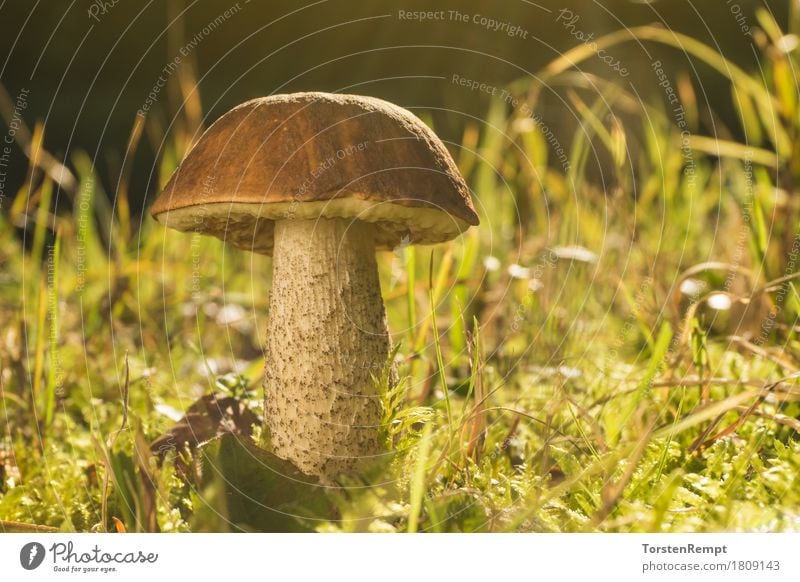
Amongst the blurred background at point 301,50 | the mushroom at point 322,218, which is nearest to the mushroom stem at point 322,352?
the mushroom at point 322,218

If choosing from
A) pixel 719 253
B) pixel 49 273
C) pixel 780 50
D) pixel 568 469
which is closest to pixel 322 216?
pixel 568 469

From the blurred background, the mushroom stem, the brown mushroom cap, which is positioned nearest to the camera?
the brown mushroom cap

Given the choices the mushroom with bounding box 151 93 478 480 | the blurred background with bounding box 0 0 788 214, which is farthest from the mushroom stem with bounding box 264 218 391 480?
the blurred background with bounding box 0 0 788 214

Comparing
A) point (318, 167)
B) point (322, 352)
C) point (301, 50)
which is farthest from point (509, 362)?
point (301, 50)

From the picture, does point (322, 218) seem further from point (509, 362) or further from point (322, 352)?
point (509, 362)

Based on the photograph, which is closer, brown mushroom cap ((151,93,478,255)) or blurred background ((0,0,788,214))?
brown mushroom cap ((151,93,478,255))

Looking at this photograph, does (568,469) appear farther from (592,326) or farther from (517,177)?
(517,177)

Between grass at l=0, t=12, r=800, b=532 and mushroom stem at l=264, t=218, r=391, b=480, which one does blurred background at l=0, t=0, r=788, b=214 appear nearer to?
grass at l=0, t=12, r=800, b=532

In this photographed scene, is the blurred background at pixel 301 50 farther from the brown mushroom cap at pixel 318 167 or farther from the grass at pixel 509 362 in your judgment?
the brown mushroom cap at pixel 318 167
